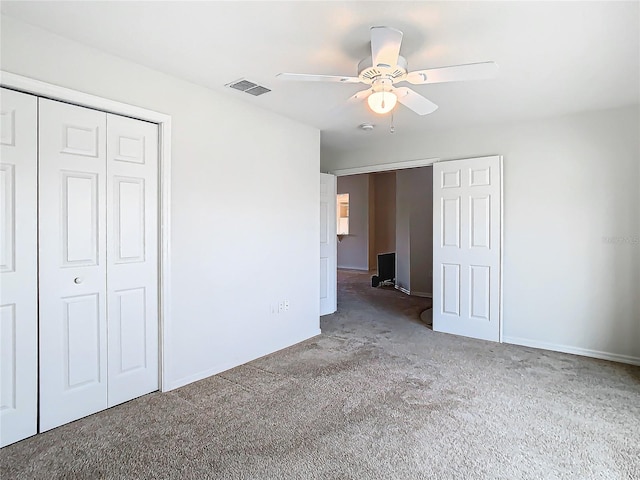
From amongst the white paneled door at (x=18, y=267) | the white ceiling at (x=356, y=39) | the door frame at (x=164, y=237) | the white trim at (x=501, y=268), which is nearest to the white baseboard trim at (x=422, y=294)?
the white trim at (x=501, y=268)

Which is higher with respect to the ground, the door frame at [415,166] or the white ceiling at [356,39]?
the white ceiling at [356,39]

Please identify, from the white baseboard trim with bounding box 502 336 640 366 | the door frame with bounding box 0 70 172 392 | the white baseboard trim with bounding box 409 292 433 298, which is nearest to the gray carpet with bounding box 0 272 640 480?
the white baseboard trim with bounding box 502 336 640 366

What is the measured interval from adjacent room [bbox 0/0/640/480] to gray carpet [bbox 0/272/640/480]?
0.07ft

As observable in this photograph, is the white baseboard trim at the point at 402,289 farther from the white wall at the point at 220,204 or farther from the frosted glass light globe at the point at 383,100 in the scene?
the frosted glass light globe at the point at 383,100

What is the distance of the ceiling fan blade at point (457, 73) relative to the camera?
6.58 ft

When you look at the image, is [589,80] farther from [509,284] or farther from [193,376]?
[193,376]

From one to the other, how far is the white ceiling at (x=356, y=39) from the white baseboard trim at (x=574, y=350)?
92.9 inches

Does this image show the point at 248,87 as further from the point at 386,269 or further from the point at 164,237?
the point at 386,269

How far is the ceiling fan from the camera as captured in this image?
6.47 ft

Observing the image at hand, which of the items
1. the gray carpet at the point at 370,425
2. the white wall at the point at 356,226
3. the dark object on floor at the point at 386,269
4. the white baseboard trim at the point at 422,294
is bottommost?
the gray carpet at the point at 370,425

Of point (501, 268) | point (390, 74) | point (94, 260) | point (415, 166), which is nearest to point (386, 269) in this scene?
point (415, 166)

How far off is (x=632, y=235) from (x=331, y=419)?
326 centimetres

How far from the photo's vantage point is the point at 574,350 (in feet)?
12.6

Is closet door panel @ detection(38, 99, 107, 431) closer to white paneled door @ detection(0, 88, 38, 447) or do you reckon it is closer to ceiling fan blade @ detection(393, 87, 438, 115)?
white paneled door @ detection(0, 88, 38, 447)
